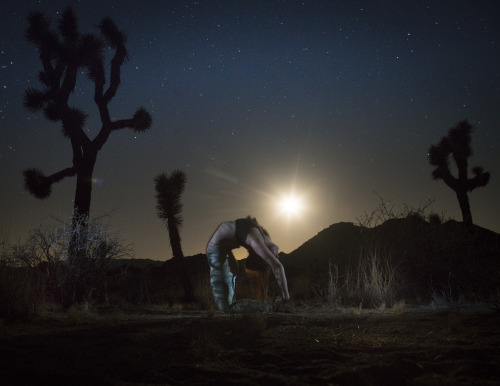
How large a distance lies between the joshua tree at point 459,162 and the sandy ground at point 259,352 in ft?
59.9

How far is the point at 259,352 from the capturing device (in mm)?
3469

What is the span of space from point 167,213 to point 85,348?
12564 millimetres

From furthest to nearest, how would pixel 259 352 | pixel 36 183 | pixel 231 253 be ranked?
pixel 36 183 < pixel 231 253 < pixel 259 352

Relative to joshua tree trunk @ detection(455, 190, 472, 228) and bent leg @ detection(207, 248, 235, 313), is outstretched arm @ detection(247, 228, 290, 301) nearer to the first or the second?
bent leg @ detection(207, 248, 235, 313)

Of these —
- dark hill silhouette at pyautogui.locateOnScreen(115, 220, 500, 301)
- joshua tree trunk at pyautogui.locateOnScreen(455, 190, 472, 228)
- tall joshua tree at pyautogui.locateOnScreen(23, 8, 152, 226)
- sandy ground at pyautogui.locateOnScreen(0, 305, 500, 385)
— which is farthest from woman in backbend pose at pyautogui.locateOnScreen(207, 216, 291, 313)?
joshua tree trunk at pyautogui.locateOnScreen(455, 190, 472, 228)

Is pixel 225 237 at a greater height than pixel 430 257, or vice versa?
pixel 225 237

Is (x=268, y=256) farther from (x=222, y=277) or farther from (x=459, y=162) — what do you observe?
(x=459, y=162)

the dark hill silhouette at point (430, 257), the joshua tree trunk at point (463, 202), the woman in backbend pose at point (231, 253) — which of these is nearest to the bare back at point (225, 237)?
the woman in backbend pose at point (231, 253)

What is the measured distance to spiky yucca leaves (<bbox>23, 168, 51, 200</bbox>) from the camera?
13.3m

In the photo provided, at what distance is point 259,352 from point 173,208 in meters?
13.2

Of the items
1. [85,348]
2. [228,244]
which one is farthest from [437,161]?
[85,348]

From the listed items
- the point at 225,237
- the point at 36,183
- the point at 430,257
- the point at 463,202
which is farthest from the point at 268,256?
the point at 463,202

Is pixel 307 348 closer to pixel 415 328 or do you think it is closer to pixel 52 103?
pixel 415 328

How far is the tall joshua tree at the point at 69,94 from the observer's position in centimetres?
1333
